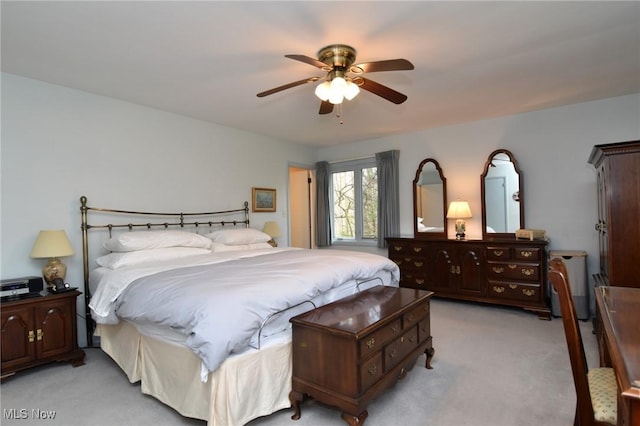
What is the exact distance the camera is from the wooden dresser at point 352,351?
189 cm

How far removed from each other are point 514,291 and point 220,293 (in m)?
3.82

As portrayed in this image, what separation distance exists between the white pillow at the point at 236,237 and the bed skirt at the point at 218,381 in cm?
172

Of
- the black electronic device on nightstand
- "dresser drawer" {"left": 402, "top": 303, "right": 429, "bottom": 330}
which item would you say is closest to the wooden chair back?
"dresser drawer" {"left": 402, "top": 303, "right": 429, "bottom": 330}

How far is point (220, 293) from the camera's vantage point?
79.0 inches

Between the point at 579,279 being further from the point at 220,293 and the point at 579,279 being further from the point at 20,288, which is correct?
the point at 20,288

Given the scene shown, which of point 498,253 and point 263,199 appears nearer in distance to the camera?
point 498,253

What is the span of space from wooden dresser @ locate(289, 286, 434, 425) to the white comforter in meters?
0.24

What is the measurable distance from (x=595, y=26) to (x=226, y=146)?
4.22 m

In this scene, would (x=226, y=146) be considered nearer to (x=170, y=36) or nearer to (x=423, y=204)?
(x=170, y=36)

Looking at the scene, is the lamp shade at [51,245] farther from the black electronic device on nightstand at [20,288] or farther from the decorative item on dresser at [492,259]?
the decorative item on dresser at [492,259]

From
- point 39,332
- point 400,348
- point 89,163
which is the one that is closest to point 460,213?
point 400,348

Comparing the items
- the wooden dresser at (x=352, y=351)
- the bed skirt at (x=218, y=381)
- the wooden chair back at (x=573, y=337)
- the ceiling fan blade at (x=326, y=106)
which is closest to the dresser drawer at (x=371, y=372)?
the wooden dresser at (x=352, y=351)

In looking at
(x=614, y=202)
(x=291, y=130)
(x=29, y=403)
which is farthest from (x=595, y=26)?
(x=29, y=403)

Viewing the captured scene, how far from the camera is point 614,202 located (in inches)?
113
